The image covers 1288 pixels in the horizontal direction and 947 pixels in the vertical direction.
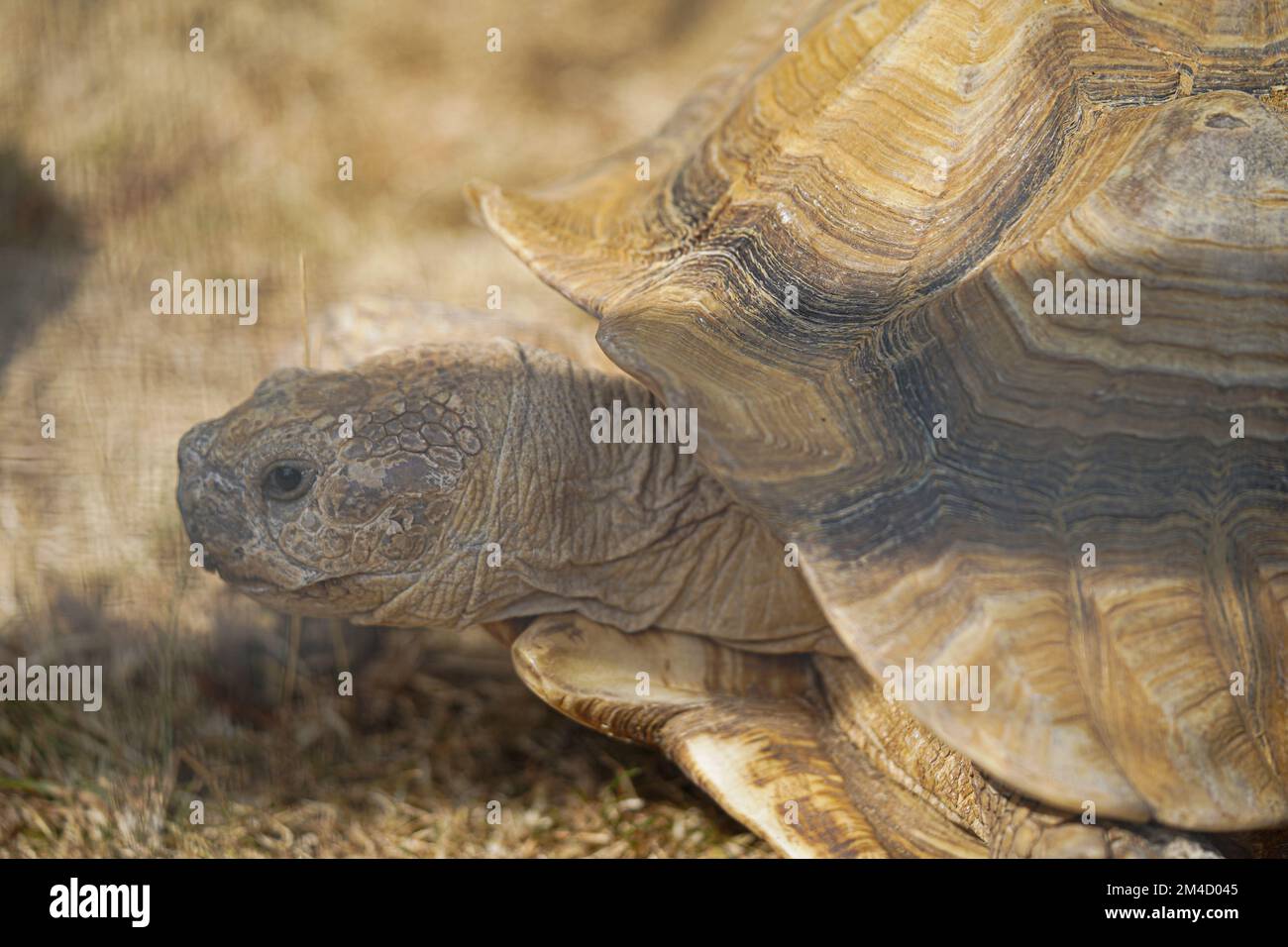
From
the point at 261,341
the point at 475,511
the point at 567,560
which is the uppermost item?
the point at 261,341

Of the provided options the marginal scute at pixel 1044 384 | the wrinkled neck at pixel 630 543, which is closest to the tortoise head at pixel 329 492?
the wrinkled neck at pixel 630 543

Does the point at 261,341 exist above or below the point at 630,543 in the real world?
above

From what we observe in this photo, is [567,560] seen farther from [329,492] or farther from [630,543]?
[329,492]

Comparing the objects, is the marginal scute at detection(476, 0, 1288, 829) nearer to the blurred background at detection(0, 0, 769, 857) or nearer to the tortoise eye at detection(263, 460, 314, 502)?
the tortoise eye at detection(263, 460, 314, 502)

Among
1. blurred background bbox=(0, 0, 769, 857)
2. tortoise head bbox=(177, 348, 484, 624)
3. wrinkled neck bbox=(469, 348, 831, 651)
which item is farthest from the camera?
blurred background bbox=(0, 0, 769, 857)

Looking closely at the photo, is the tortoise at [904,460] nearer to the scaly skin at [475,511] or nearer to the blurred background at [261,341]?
the scaly skin at [475,511]

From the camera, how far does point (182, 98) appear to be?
440cm

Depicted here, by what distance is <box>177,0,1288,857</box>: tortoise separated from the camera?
169 centimetres

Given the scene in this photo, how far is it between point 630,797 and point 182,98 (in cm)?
345

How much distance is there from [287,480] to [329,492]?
0.10m

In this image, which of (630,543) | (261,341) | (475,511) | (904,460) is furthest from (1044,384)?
(261,341)

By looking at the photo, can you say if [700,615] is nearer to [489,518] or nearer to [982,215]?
[489,518]

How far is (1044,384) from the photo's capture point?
5.95 feet

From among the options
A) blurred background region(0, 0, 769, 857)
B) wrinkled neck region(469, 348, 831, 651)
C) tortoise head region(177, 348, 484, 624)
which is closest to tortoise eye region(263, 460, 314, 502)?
tortoise head region(177, 348, 484, 624)
